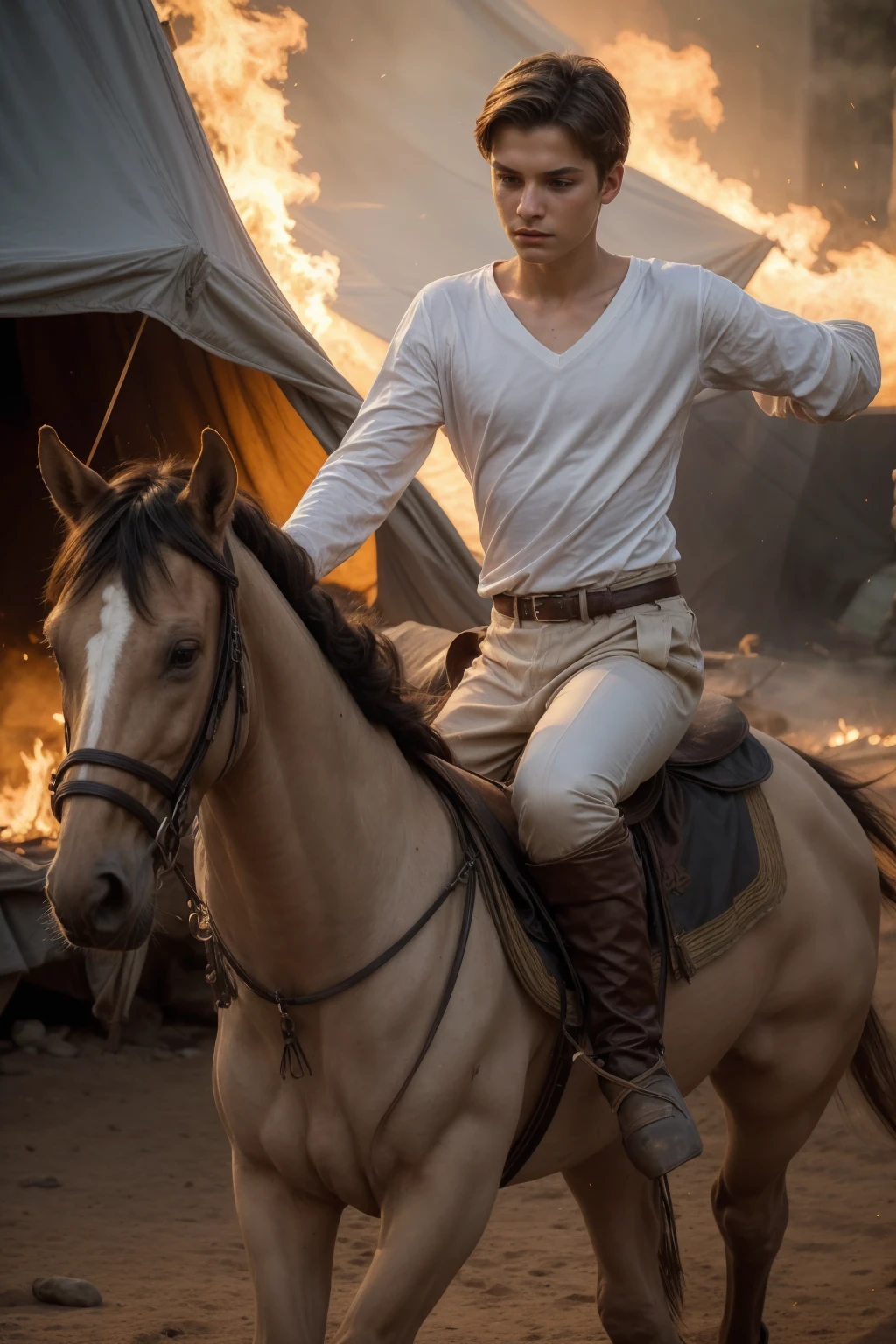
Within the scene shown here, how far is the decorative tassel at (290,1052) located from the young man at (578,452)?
536 millimetres

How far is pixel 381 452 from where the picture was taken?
2598 millimetres

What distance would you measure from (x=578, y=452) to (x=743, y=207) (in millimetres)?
11674

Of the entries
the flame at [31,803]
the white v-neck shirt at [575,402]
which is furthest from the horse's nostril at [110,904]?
the flame at [31,803]

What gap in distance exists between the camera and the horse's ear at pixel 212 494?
6.09ft

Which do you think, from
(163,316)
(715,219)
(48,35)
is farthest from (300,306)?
(163,316)

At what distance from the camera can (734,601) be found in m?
11.2

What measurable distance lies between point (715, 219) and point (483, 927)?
376 inches

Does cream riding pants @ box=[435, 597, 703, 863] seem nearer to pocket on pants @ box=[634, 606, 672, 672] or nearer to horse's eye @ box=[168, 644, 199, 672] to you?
pocket on pants @ box=[634, 606, 672, 672]

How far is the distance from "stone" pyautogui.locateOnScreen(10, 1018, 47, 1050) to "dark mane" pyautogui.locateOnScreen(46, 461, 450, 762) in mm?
3856

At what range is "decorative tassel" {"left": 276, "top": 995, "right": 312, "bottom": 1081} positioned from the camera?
215 cm

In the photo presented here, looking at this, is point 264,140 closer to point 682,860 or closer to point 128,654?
point 682,860

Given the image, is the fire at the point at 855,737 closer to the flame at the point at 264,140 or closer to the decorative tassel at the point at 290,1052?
the flame at the point at 264,140

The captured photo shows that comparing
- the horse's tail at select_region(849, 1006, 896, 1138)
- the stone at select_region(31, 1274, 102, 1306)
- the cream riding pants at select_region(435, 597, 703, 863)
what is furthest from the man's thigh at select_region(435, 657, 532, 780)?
the stone at select_region(31, 1274, 102, 1306)

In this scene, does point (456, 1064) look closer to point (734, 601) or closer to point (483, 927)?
point (483, 927)
